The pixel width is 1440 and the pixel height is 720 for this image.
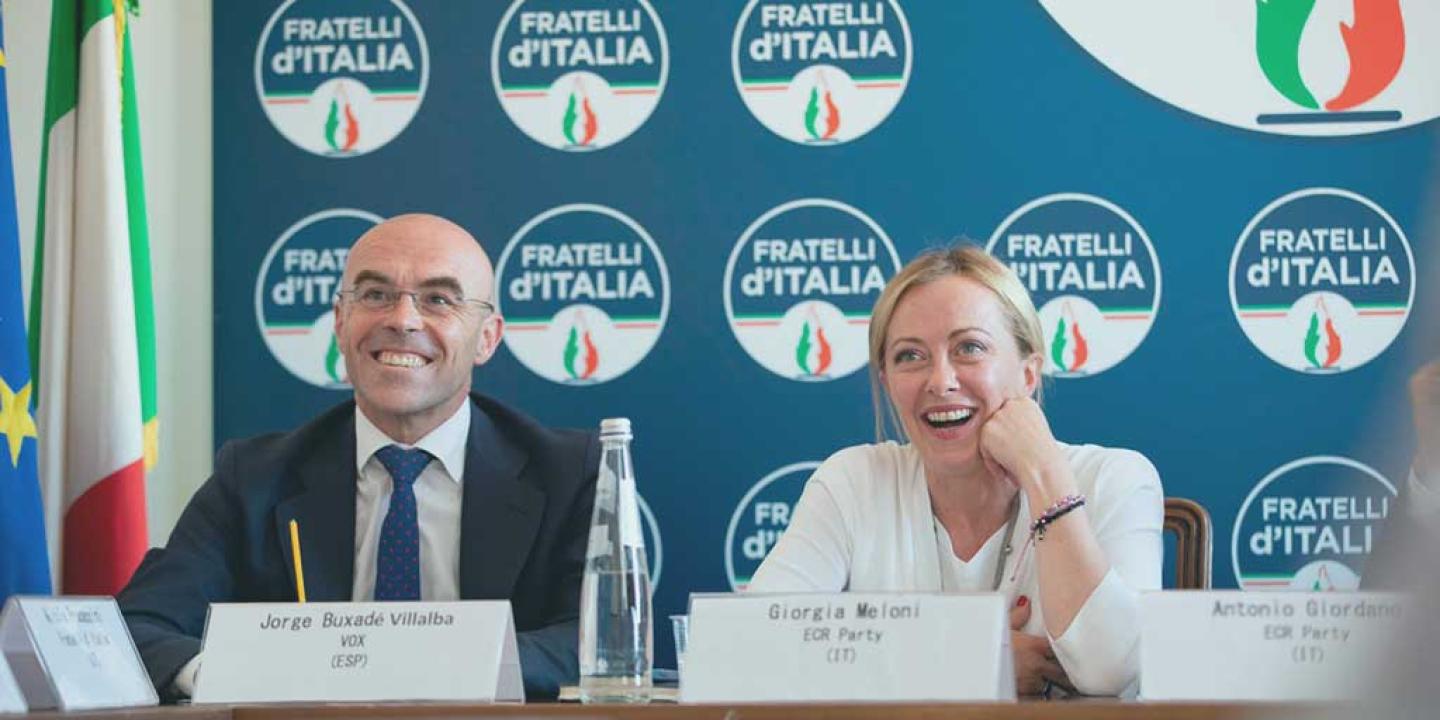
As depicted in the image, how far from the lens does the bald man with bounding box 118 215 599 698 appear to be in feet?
7.21

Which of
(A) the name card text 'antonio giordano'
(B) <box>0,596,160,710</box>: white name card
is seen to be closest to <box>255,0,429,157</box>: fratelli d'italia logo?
(B) <box>0,596,160,710</box>: white name card

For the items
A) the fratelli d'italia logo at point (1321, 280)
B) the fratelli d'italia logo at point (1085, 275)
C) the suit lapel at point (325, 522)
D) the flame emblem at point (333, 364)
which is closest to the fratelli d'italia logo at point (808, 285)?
the fratelli d'italia logo at point (1085, 275)

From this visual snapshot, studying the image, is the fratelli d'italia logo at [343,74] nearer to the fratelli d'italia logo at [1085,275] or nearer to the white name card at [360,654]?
the fratelli d'italia logo at [1085,275]

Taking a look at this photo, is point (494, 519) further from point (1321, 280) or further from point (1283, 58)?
point (1283, 58)

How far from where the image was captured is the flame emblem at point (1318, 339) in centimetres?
332

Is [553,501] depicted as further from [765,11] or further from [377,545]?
[765,11]

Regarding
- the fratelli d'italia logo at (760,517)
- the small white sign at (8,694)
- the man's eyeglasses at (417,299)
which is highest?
the man's eyeglasses at (417,299)

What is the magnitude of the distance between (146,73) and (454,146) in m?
0.71

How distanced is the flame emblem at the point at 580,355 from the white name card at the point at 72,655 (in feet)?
6.50

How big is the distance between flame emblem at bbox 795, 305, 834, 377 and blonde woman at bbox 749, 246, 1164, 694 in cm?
93

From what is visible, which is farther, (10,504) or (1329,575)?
(1329,575)

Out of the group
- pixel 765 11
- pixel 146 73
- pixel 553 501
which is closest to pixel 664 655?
pixel 553 501

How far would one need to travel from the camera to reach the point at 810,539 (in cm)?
223

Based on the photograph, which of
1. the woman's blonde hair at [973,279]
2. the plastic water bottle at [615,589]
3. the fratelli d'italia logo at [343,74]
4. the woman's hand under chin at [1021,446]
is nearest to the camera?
the plastic water bottle at [615,589]
